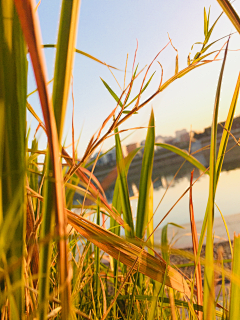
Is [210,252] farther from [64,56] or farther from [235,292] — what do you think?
[64,56]

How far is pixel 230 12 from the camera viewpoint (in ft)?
0.59

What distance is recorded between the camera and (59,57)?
0.12 meters

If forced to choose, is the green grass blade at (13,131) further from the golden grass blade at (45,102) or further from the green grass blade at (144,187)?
the green grass blade at (144,187)

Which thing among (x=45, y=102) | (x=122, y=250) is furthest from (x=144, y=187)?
(x=45, y=102)

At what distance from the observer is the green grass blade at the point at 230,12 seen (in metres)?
0.18

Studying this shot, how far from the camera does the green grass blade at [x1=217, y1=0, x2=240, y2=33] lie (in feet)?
0.58

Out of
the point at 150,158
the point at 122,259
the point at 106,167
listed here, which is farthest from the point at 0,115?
the point at 106,167

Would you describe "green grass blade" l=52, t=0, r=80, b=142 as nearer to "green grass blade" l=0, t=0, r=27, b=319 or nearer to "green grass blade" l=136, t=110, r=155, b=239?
"green grass blade" l=0, t=0, r=27, b=319

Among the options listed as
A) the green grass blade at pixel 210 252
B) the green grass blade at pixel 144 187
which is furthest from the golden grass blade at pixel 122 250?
the green grass blade at pixel 144 187

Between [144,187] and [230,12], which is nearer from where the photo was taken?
[230,12]

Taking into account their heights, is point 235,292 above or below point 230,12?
below

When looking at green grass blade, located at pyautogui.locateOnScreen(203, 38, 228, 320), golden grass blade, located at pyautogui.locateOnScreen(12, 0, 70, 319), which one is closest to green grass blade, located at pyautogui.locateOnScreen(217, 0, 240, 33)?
green grass blade, located at pyautogui.locateOnScreen(203, 38, 228, 320)

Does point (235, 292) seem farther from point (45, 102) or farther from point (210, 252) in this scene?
point (45, 102)

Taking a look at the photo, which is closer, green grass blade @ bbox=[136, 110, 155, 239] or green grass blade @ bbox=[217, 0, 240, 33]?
green grass blade @ bbox=[217, 0, 240, 33]
